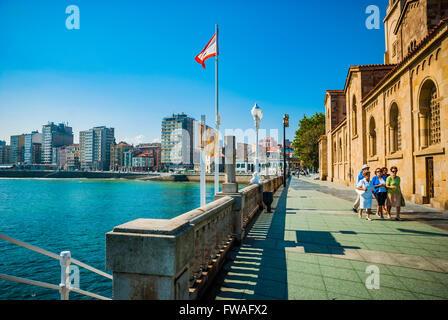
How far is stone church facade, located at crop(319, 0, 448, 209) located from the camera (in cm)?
1129

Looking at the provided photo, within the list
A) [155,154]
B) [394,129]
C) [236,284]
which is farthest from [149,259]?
[155,154]

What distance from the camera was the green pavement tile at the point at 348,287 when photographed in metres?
3.82

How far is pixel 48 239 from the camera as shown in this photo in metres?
18.0

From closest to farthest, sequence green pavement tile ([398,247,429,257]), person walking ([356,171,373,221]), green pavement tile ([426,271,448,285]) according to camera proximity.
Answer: green pavement tile ([426,271,448,285]) < green pavement tile ([398,247,429,257]) < person walking ([356,171,373,221])

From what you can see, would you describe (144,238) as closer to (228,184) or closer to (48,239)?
(228,184)

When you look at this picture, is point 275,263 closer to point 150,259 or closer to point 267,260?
point 267,260

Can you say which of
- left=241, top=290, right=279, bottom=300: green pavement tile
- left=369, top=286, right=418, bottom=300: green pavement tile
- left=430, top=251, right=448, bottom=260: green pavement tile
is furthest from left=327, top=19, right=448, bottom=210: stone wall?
left=241, top=290, right=279, bottom=300: green pavement tile

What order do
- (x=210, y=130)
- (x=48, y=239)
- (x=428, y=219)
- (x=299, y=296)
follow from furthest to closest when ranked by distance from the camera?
(x=48, y=239) → (x=210, y=130) → (x=428, y=219) → (x=299, y=296)

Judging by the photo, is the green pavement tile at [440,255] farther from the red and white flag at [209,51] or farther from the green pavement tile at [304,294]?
the red and white flag at [209,51]

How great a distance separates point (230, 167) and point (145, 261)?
4.80 m

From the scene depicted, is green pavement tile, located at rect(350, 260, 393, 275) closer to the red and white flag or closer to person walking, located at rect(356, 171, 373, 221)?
person walking, located at rect(356, 171, 373, 221)

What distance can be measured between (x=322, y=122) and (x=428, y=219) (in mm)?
57409

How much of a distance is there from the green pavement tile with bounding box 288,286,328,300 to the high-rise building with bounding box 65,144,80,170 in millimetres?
205548
